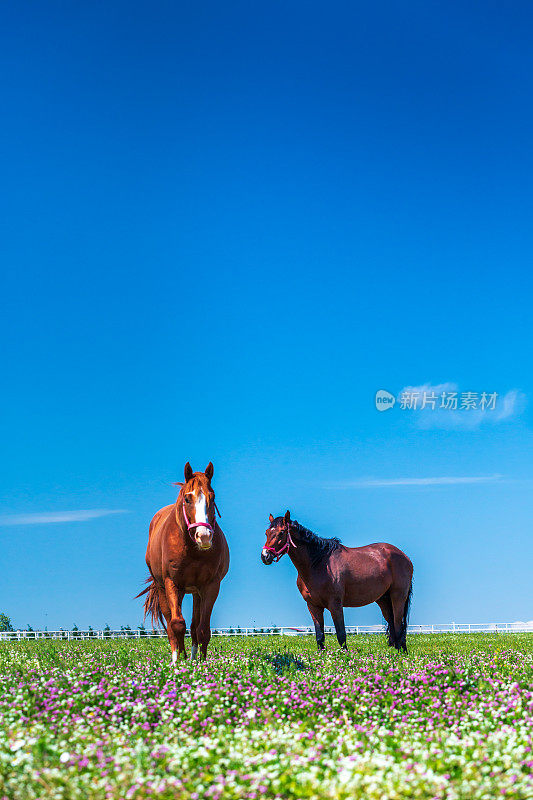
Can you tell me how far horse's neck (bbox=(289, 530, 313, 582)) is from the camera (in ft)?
50.1

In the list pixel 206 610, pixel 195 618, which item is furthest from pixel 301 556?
pixel 206 610

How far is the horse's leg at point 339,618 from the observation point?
1514 cm

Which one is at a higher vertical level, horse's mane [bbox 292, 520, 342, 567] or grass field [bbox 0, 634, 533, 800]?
horse's mane [bbox 292, 520, 342, 567]

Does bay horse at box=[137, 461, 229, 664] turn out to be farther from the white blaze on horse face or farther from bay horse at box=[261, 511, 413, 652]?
bay horse at box=[261, 511, 413, 652]

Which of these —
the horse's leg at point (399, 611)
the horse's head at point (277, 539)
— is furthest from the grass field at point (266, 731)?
the horse's leg at point (399, 611)

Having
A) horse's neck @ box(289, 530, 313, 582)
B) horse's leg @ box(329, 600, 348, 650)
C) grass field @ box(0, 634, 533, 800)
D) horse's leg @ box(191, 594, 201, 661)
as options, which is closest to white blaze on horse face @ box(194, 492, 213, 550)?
horse's leg @ box(191, 594, 201, 661)

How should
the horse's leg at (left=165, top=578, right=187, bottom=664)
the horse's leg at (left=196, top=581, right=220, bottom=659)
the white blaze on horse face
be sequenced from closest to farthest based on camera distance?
the white blaze on horse face
the horse's leg at (left=165, top=578, right=187, bottom=664)
the horse's leg at (left=196, top=581, right=220, bottom=659)

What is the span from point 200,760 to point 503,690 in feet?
16.8

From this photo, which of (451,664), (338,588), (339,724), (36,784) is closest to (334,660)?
(451,664)

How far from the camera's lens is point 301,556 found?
15.3 m

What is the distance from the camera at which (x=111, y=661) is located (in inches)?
515

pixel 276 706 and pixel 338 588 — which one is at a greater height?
pixel 338 588

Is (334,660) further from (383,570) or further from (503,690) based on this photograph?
(383,570)

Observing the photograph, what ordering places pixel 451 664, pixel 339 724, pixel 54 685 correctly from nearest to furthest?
pixel 339 724 < pixel 54 685 < pixel 451 664
